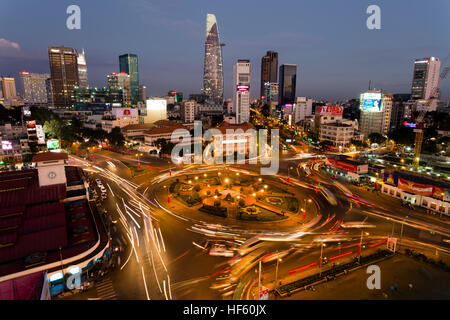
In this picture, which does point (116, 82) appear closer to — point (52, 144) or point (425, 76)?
point (52, 144)

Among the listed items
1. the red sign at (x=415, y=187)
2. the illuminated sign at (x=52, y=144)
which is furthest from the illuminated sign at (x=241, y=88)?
the red sign at (x=415, y=187)

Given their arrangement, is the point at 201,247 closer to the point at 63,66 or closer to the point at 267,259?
the point at 267,259

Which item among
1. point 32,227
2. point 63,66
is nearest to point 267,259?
point 32,227

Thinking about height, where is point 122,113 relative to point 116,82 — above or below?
below

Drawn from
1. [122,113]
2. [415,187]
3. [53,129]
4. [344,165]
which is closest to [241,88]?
[122,113]

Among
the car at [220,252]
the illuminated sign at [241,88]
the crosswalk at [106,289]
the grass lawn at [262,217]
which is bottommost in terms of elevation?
the crosswalk at [106,289]

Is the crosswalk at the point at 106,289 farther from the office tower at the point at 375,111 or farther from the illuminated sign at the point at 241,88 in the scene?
the illuminated sign at the point at 241,88
